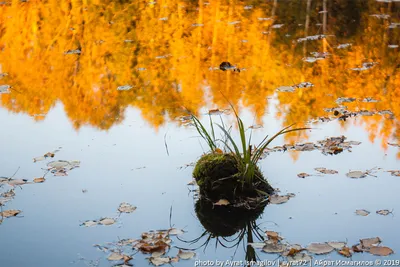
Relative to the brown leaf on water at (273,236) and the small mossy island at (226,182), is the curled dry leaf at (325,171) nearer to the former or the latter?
the small mossy island at (226,182)

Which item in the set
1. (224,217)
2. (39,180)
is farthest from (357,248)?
(39,180)


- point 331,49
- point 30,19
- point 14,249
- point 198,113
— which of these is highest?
point 30,19

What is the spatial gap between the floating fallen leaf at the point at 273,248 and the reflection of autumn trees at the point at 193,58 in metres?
2.48

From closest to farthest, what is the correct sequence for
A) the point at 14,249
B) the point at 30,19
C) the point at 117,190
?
1. the point at 14,249
2. the point at 117,190
3. the point at 30,19

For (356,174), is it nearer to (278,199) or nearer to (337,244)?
(278,199)

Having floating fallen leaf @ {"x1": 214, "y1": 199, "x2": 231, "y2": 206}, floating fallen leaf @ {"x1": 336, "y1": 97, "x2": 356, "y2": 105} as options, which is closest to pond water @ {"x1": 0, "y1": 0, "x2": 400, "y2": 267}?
floating fallen leaf @ {"x1": 336, "y1": 97, "x2": 356, "y2": 105}

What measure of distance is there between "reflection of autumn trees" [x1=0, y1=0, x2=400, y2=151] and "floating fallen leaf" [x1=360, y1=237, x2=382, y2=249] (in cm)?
214

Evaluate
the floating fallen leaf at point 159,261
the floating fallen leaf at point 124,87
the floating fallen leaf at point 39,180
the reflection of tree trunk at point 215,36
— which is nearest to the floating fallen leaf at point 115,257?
the floating fallen leaf at point 159,261

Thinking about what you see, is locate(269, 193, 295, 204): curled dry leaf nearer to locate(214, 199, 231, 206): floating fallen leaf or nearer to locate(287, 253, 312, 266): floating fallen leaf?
locate(214, 199, 231, 206): floating fallen leaf

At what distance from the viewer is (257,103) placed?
23.7 feet

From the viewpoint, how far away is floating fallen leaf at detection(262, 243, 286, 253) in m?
3.91

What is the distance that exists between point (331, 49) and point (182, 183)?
17.0ft

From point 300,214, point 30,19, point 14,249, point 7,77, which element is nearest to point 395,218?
point 300,214

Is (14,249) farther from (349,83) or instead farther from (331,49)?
(331,49)
